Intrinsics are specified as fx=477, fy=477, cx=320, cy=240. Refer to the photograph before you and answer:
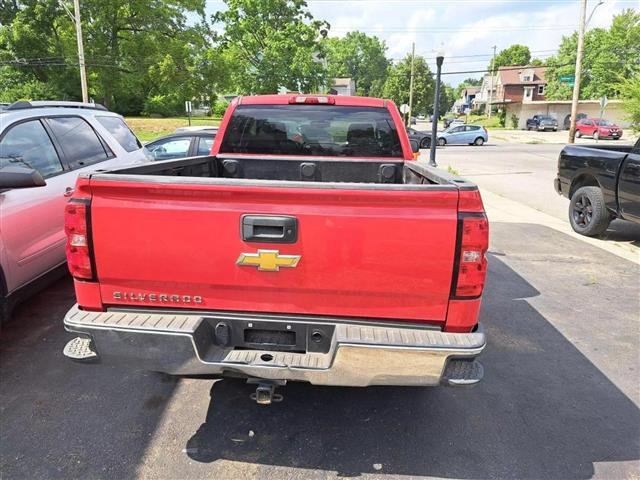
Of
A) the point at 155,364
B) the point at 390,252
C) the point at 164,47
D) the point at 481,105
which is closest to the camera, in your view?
the point at 390,252

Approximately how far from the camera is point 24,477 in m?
2.53

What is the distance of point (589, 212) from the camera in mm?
7871

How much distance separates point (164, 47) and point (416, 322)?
45.2m

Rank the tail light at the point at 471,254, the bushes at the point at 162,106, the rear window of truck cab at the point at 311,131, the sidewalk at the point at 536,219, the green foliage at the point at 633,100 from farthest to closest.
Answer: the bushes at the point at 162,106 → the green foliage at the point at 633,100 → the sidewalk at the point at 536,219 → the rear window of truck cab at the point at 311,131 → the tail light at the point at 471,254

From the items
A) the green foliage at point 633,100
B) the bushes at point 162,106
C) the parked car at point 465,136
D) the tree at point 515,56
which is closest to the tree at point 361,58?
the tree at point 515,56

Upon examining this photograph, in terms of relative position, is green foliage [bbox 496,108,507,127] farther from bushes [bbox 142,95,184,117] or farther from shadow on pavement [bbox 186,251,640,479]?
shadow on pavement [bbox 186,251,640,479]

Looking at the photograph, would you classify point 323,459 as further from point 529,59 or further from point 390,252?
point 529,59

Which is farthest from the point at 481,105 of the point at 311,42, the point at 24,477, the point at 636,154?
the point at 24,477

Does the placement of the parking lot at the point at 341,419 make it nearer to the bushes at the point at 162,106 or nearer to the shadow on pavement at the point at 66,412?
the shadow on pavement at the point at 66,412

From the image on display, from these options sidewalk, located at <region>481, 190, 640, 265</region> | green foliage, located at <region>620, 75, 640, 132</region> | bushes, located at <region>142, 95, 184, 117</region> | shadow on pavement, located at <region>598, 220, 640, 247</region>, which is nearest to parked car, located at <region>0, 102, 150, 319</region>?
sidewalk, located at <region>481, 190, 640, 265</region>

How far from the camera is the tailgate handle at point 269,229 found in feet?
7.59

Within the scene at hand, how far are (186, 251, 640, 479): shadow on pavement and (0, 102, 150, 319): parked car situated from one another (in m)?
2.02

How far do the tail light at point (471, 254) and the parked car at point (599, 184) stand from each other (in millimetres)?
Result: 5522

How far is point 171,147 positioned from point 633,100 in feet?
73.8
